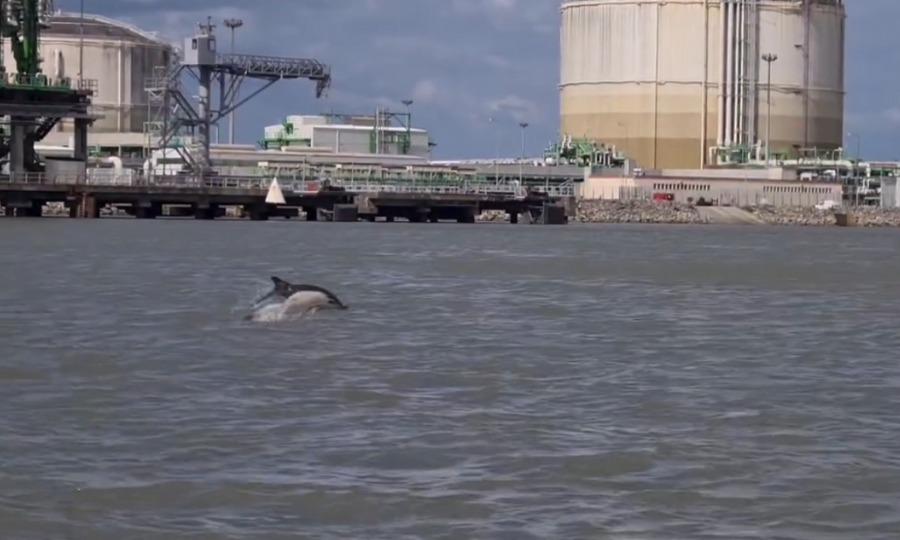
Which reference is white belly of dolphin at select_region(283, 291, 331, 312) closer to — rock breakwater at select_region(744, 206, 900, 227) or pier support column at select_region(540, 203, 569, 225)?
pier support column at select_region(540, 203, 569, 225)

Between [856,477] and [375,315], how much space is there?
1366cm

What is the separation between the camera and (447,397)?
1742 centimetres

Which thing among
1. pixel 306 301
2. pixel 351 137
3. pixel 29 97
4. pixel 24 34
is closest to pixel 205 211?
pixel 29 97

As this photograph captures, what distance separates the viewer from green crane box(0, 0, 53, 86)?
77.4 m

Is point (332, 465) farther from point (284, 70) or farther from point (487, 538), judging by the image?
point (284, 70)

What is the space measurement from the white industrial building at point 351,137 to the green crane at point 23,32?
35270mm

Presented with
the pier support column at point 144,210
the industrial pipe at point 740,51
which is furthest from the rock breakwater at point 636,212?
the pier support column at point 144,210

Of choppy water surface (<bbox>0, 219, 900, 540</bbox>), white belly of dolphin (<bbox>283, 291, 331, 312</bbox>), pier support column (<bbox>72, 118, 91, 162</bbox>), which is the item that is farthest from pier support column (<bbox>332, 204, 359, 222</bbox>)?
white belly of dolphin (<bbox>283, 291, 331, 312</bbox>)

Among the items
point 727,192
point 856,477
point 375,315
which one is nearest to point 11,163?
point 727,192

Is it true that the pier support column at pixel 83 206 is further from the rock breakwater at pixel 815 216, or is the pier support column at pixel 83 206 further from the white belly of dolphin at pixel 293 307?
the white belly of dolphin at pixel 293 307

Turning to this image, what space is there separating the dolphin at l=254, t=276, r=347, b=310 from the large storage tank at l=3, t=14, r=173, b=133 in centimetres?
8277

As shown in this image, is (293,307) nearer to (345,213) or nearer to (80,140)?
(80,140)

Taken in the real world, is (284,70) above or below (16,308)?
above

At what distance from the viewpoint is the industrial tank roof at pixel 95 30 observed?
109250 millimetres
